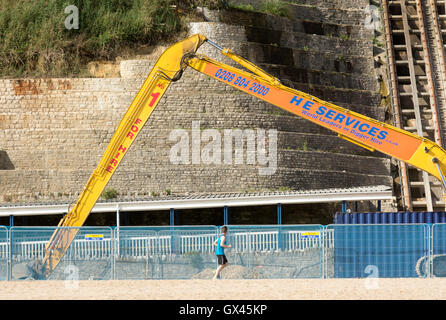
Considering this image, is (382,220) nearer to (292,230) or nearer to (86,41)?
(292,230)

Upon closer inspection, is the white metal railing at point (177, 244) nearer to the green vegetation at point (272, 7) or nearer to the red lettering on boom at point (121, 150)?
the red lettering on boom at point (121, 150)

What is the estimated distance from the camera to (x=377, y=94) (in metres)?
40.3

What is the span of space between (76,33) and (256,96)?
19.9m

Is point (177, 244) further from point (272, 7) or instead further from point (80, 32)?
point (272, 7)

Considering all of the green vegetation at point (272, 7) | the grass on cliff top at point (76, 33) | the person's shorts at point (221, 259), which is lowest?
the person's shorts at point (221, 259)

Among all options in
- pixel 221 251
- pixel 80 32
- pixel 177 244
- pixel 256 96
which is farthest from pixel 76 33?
pixel 221 251

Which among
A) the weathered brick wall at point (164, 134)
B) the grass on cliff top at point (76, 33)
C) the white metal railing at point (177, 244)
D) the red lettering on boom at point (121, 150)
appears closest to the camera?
the white metal railing at point (177, 244)

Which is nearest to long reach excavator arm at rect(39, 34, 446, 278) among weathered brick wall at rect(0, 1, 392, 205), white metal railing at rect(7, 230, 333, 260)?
white metal railing at rect(7, 230, 333, 260)

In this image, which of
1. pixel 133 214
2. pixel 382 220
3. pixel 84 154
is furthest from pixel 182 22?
pixel 382 220

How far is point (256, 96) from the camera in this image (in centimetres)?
2272

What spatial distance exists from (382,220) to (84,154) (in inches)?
641

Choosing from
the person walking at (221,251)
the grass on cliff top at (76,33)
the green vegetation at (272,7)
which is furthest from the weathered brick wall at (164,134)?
the person walking at (221,251)

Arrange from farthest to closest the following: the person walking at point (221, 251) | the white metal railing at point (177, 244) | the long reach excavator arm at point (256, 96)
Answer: the long reach excavator arm at point (256, 96) → the white metal railing at point (177, 244) → the person walking at point (221, 251)

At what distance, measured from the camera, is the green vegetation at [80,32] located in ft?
129
